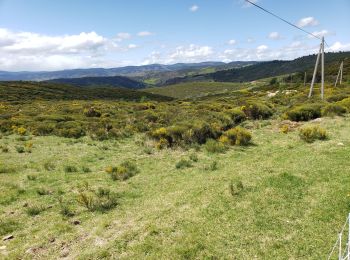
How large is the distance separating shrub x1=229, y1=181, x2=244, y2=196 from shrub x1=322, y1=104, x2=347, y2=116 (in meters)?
16.0

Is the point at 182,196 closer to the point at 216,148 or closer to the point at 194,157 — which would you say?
the point at 194,157

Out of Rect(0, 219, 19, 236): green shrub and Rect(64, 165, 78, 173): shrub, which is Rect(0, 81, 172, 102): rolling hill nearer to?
Rect(64, 165, 78, 173): shrub

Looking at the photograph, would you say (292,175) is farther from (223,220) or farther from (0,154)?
(0,154)

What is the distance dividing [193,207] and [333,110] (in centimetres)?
1878

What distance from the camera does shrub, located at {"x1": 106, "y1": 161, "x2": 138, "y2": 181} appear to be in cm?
1504

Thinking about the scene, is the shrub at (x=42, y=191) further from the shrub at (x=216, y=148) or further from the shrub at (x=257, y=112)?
the shrub at (x=257, y=112)

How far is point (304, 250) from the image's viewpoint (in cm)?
797

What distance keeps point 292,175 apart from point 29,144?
1745cm

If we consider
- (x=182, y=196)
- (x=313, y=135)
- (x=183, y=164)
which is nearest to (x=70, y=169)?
(x=183, y=164)

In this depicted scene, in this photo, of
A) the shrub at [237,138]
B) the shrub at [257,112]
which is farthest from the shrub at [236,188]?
the shrub at [257,112]

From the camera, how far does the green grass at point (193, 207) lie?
336 inches

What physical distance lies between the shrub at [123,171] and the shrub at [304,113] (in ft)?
47.6

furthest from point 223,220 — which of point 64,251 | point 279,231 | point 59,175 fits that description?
point 59,175

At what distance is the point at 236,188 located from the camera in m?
11.8
